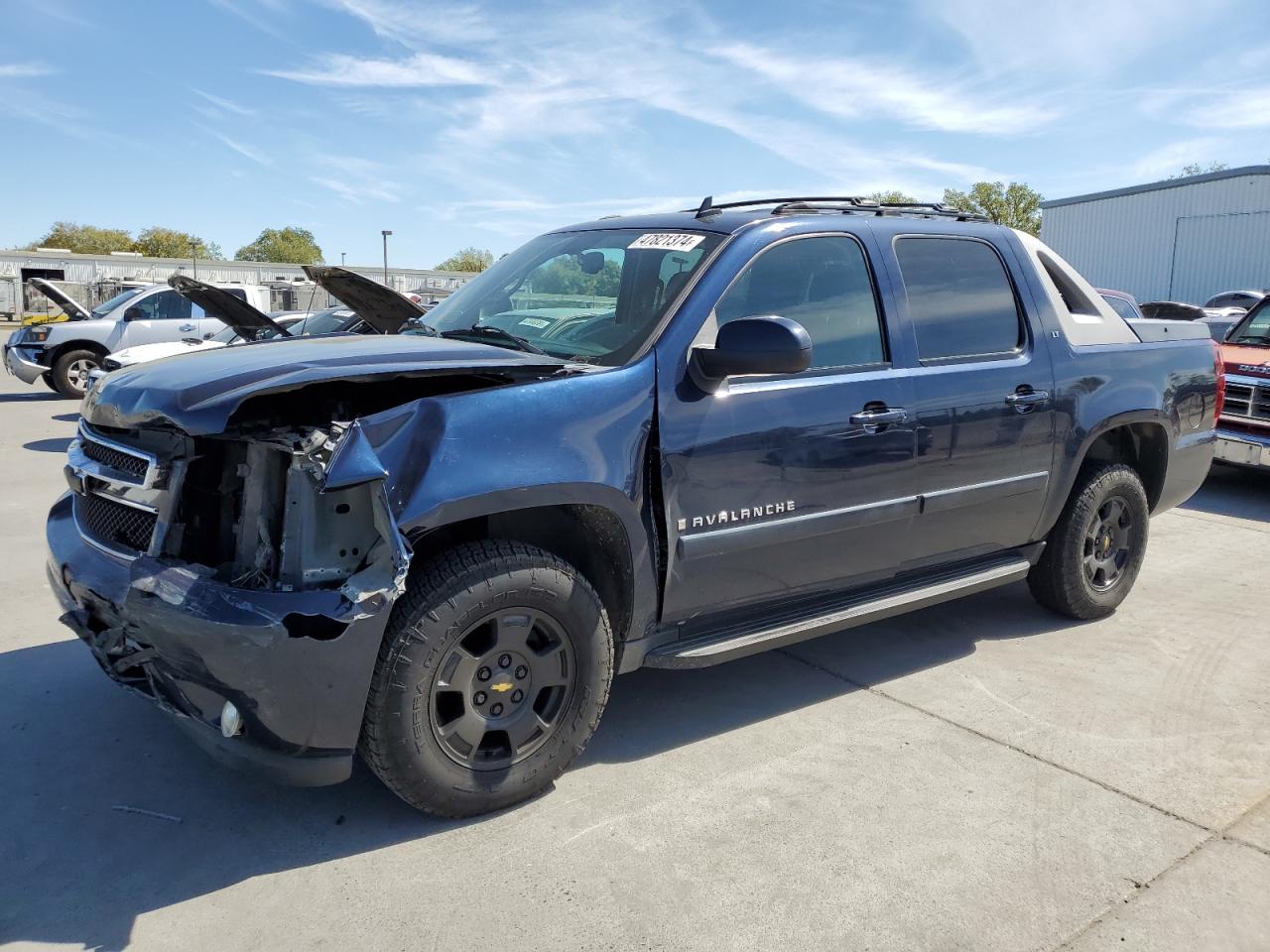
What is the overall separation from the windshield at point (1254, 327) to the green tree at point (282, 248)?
9777 centimetres

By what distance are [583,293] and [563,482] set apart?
1166 mm

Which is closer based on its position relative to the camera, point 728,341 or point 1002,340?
point 728,341

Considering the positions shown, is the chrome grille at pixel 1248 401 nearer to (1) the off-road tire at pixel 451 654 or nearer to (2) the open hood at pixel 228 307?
(1) the off-road tire at pixel 451 654

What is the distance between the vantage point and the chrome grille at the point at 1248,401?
26.4ft

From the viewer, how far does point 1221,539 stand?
686 centimetres

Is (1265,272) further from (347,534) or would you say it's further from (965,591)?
(347,534)

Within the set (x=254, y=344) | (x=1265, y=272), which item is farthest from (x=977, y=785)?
(x=1265, y=272)

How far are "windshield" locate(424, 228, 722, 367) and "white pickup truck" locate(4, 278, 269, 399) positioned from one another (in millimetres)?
11384

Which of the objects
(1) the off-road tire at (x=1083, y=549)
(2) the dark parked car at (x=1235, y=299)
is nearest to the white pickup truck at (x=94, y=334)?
(1) the off-road tire at (x=1083, y=549)

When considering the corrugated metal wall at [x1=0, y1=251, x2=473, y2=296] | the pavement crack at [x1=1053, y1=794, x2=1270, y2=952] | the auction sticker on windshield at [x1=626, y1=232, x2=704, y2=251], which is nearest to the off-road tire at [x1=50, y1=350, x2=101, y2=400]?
the auction sticker on windshield at [x1=626, y1=232, x2=704, y2=251]

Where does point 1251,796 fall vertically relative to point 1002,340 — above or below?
below

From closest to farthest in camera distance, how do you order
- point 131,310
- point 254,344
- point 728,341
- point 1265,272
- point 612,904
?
point 612,904
point 728,341
point 254,344
point 131,310
point 1265,272

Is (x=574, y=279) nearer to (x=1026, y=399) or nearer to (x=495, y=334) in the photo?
(x=495, y=334)

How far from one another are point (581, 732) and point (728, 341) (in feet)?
4.46
